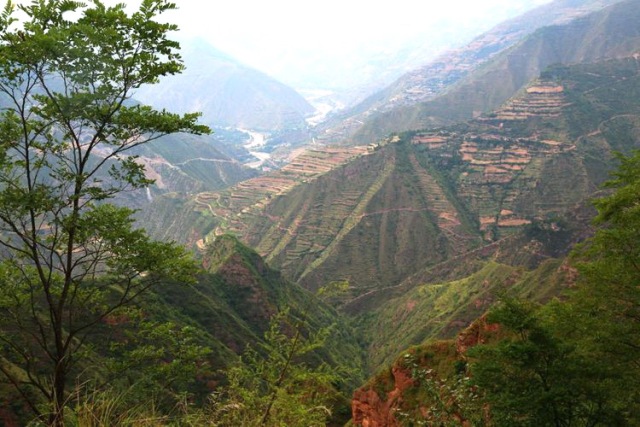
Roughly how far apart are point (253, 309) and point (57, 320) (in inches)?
3890

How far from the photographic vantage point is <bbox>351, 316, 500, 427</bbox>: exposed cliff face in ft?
136

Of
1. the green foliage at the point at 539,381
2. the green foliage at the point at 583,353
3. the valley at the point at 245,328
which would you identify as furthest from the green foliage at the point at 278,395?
the green foliage at the point at 583,353

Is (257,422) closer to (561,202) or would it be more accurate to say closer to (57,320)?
(57,320)

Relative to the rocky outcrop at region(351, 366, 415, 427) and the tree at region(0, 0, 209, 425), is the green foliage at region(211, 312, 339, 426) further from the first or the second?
the rocky outcrop at region(351, 366, 415, 427)

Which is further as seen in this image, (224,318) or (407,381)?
(224,318)

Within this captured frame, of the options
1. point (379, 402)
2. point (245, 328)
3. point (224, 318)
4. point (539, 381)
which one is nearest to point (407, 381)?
point (379, 402)

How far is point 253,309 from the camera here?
110688mm

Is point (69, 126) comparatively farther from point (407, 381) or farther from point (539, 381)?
point (407, 381)

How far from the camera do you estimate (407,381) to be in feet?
144

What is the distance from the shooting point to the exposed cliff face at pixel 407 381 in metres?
41.4

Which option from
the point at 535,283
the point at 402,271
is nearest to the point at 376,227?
the point at 402,271

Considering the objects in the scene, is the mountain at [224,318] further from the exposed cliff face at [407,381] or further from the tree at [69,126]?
the tree at [69,126]

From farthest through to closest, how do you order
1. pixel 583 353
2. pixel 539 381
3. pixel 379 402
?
pixel 379 402
pixel 583 353
pixel 539 381

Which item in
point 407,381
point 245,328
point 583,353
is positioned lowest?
point 245,328
